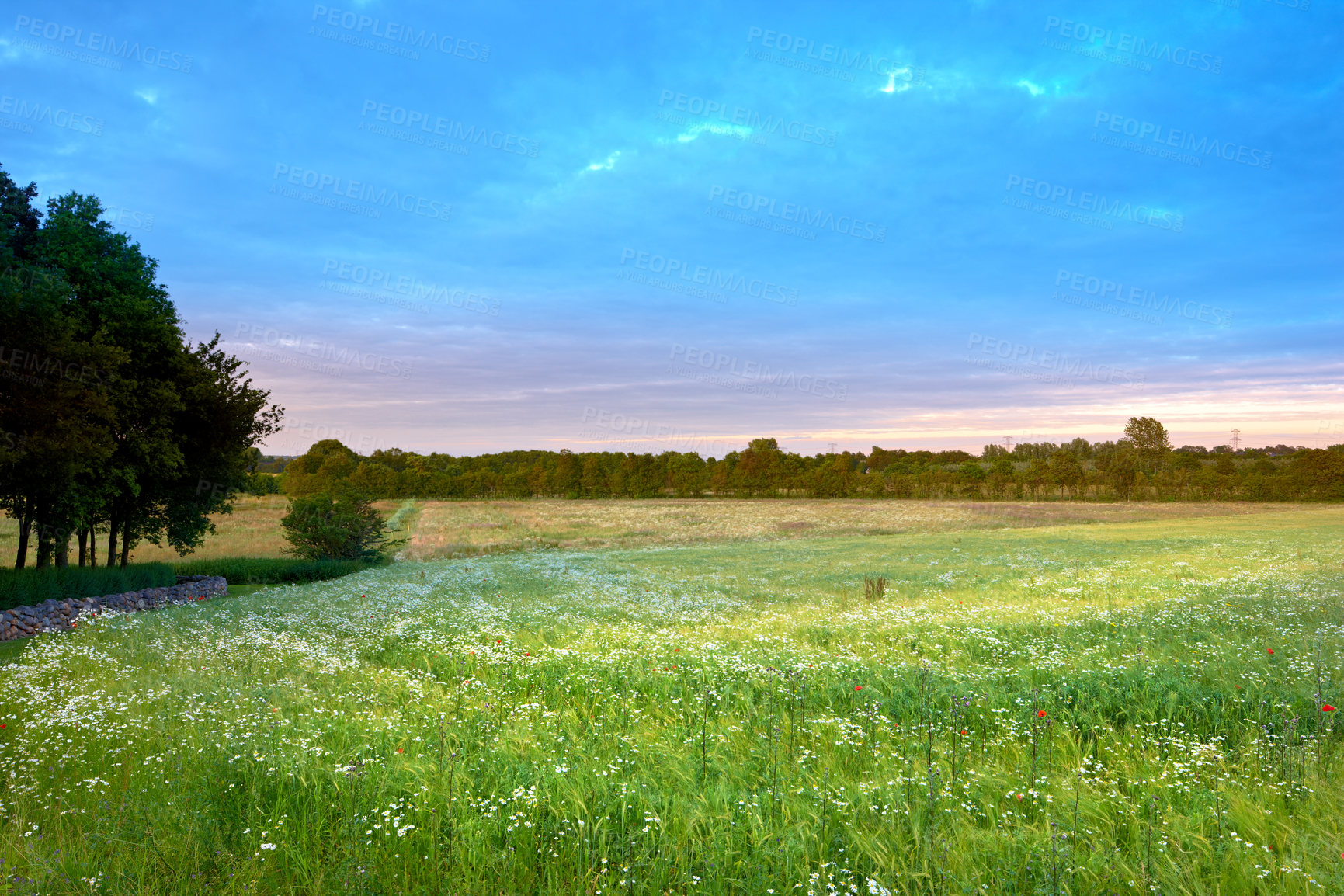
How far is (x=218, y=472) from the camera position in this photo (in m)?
27.0

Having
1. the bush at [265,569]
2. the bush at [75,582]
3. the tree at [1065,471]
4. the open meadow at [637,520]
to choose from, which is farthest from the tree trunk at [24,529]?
→ the tree at [1065,471]

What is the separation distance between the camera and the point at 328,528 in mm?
34469

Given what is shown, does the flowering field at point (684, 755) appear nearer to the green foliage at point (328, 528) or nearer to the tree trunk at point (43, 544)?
the tree trunk at point (43, 544)

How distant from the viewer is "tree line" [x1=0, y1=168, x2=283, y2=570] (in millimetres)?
17953

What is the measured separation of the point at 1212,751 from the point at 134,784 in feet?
36.9

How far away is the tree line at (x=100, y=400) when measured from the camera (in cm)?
1795

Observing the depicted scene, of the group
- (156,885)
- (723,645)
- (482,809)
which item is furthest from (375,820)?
(723,645)

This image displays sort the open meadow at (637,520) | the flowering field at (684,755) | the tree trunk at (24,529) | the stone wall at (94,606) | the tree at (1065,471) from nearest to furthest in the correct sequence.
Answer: the flowering field at (684,755) → the stone wall at (94,606) → the tree trunk at (24,529) → the open meadow at (637,520) → the tree at (1065,471)

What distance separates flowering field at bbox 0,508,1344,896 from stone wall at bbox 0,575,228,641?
10.5ft

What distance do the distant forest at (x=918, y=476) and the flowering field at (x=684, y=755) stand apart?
92307 mm

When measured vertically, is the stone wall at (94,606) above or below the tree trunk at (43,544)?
below

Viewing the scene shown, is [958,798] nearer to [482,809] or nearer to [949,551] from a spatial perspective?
[482,809]

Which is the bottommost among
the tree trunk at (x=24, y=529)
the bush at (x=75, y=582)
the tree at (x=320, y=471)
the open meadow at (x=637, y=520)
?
the open meadow at (x=637, y=520)

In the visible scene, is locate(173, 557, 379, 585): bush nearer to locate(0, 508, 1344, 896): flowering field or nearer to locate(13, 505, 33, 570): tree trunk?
locate(13, 505, 33, 570): tree trunk
